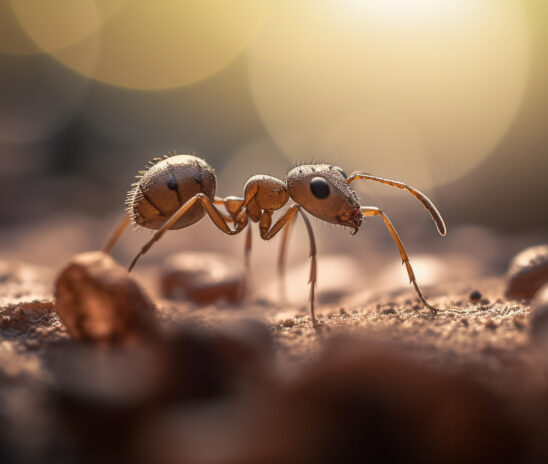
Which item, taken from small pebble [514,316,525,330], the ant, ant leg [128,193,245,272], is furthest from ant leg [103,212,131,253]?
small pebble [514,316,525,330]

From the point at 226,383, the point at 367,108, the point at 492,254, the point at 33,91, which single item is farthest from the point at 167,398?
the point at 33,91

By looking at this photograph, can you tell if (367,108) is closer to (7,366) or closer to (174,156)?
(174,156)

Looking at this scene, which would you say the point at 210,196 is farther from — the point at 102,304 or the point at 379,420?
the point at 379,420

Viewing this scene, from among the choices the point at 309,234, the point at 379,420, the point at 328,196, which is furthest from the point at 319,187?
the point at 379,420

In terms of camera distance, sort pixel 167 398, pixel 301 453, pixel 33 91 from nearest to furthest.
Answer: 1. pixel 301 453
2. pixel 167 398
3. pixel 33 91

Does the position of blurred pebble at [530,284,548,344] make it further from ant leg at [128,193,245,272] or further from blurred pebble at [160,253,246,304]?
blurred pebble at [160,253,246,304]

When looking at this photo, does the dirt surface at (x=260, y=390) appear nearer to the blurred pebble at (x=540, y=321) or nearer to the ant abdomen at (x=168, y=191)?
the blurred pebble at (x=540, y=321)

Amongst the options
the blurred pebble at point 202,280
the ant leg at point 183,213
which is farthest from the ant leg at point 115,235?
the ant leg at point 183,213
